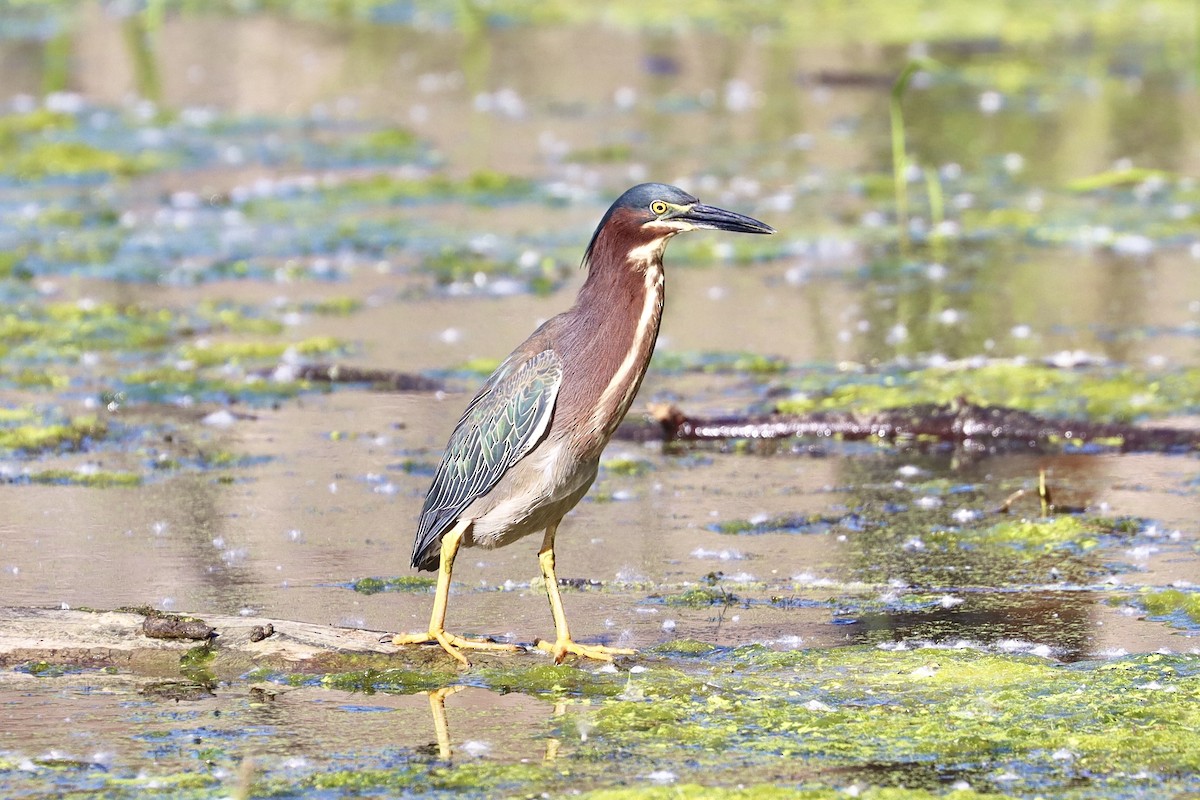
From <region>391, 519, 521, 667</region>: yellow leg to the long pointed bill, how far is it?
4.07 feet

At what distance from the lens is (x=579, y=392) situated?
20.1 ft

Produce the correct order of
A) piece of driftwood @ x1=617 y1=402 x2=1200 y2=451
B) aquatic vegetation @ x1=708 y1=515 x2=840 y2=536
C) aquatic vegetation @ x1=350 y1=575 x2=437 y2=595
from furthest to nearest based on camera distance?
1. piece of driftwood @ x1=617 y1=402 x2=1200 y2=451
2. aquatic vegetation @ x1=708 y1=515 x2=840 y2=536
3. aquatic vegetation @ x1=350 y1=575 x2=437 y2=595

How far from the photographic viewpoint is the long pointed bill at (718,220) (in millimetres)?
6078

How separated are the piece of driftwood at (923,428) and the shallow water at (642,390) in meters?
0.09

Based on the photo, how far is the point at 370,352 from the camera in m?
11.0

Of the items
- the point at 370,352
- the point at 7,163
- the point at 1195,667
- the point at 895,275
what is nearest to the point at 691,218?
the point at 1195,667

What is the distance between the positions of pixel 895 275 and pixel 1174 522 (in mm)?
5310

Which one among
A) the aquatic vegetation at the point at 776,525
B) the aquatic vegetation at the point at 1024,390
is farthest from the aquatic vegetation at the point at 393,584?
the aquatic vegetation at the point at 1024,390

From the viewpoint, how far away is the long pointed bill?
19.9 feet

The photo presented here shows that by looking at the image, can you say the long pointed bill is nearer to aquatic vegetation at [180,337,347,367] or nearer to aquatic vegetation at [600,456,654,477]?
aquatic vegetation at [600,456,654,477]

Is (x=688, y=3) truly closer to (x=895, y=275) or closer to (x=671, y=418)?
(x=895, y=275)

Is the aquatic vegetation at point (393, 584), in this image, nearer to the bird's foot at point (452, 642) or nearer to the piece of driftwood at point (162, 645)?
the bird's foot at point (452, 642)

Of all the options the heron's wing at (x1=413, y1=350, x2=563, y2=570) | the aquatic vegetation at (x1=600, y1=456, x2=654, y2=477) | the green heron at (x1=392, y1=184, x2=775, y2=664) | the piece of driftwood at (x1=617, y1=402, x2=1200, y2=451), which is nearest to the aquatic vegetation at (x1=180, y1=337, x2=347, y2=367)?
the piece of driftwood at (x1=617, y1=402, x2=1200, y2=451)

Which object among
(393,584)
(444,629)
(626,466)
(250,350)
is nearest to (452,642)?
(444,629)
